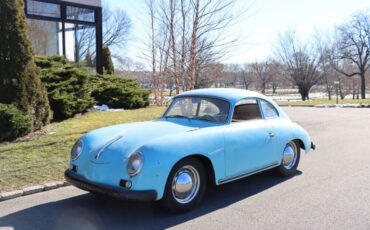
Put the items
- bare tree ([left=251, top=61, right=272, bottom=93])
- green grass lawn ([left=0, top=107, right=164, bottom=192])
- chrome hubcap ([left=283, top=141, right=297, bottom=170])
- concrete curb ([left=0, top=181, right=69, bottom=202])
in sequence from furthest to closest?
bare tree ([left=251, top=61, right=272, bottom=93])
chrome hubcap ([left=283, top=141, right=297, bottom=170])
green grass lawn ([left=0, top=107, right=164, bottom=192])
concrete curb ([left=0, top=181, right=69, bottom=202])

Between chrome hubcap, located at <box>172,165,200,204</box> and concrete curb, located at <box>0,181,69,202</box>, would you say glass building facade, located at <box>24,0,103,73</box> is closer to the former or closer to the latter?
concrete curb, located at <box>0,181,69,202</box>

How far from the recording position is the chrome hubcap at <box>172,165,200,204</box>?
4.62 meters

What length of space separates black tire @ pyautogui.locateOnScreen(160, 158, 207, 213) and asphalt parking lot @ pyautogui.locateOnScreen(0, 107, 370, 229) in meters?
0.10

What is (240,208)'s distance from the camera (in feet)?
16.0

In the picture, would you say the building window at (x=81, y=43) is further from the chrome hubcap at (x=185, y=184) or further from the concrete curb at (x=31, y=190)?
the chrome hubcap at (x=185, y=184)

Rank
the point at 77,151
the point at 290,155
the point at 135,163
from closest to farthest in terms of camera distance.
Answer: the point at 135,163, the point at 77,151, the point at 290,155

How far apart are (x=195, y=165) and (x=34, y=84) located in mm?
6082

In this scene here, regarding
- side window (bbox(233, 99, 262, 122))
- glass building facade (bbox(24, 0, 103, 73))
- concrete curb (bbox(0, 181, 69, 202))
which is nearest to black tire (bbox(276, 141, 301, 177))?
side window (bbox(233, 99, 262, 122))

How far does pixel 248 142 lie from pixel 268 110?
3.58ft

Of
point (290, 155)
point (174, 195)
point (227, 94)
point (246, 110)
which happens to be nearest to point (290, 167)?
point (290, 155)

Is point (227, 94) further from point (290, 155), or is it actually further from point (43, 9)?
point (43, 9)

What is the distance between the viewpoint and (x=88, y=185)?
4.51 meters

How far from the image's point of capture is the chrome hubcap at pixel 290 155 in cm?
634

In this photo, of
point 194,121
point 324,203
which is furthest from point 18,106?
point 324,203
